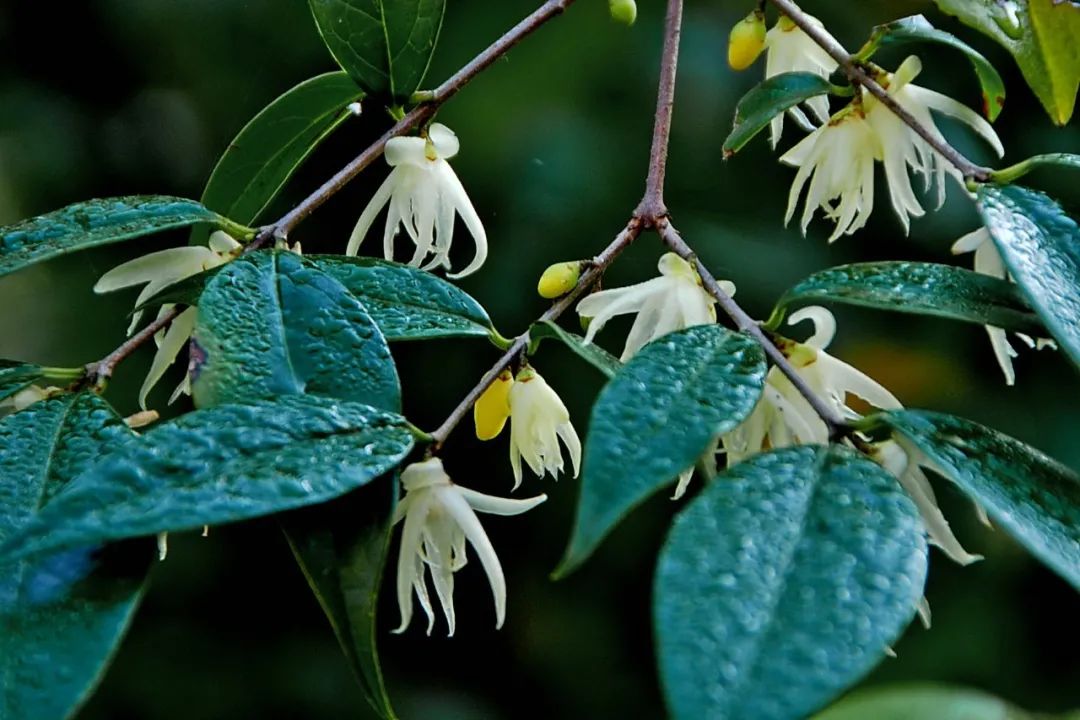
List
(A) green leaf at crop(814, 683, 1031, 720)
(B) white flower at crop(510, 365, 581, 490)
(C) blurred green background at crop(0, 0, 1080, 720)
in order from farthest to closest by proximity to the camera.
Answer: (C) blurred green background at crop(0, 0, 1080, 720) < (A) green leaf at crop(814, 683, 1031, 720) < (B) white flower at crop(510, 365, 581, 490)

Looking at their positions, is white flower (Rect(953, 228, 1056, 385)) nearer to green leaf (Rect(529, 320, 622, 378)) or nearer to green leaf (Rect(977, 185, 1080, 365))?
green leaf (Rect(977, 185, 1080, 365))

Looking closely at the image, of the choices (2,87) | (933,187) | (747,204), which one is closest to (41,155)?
(2,87)

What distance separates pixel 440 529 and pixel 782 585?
22 centimetres

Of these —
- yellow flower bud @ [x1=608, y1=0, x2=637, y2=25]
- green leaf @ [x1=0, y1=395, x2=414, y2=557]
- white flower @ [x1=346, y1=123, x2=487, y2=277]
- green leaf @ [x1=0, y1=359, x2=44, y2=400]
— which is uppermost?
yellow flower bud @ [x1=608, y1=0, x2=637, y2=25]

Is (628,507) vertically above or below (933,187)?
above

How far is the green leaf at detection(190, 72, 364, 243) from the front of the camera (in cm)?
71

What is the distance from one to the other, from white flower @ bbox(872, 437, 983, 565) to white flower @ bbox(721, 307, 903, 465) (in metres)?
0.02

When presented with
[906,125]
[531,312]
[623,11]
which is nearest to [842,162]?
[906,125]

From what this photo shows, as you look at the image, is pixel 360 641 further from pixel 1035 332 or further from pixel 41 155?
pixel 41 155

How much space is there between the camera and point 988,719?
825 mm

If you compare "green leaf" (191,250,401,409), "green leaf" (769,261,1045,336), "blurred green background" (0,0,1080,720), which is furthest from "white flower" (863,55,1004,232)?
"blurred green background" (0,0,1080,720)

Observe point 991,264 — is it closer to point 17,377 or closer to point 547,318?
point 547,318

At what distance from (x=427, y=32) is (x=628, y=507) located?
33 centimetres

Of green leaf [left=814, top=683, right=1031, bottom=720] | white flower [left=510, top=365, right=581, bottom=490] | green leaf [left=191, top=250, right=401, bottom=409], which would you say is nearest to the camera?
green leaf [left=191, top=250, right=401, bottom=409]
